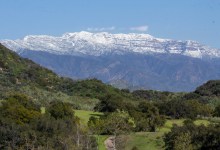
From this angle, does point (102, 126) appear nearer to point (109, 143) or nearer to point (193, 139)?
point (109, 143)

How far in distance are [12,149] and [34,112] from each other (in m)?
16.1

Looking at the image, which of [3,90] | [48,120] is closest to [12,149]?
[48,120]

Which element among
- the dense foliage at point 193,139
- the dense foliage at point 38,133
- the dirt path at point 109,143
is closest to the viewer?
the dense foliage at point 193,139

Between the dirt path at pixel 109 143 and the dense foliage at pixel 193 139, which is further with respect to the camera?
the dirt path at pixel 109 143

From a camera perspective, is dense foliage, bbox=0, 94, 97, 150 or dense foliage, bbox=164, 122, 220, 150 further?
dense foliage, bbox=0, 94, 97, 150

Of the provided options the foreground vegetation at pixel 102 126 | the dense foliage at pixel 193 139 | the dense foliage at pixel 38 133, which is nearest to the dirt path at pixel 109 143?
the foreground vegetation at pixel 102 126

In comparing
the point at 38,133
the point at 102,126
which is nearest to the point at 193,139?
the point at 102,126

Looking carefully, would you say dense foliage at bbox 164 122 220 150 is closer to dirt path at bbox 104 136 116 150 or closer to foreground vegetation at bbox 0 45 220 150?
foreground vegetation at bbox 0 45 220 150

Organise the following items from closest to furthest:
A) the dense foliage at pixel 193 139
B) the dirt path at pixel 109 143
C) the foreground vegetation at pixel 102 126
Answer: the dense foliage at pixel 193 139, the foreground vegetation at pixel 102 126, the dirt path at pixel 109 143

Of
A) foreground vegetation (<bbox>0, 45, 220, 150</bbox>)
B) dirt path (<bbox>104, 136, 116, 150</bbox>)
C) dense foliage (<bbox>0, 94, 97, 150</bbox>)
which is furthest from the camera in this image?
dirt path (<bbox>104, 136, 116, 150</bbox>)

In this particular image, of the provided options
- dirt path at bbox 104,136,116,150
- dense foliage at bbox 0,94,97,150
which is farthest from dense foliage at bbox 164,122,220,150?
dense foliage at bbox 0,94,97,150

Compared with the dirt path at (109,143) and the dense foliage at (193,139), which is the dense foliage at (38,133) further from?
the dense foliage at (193,139)

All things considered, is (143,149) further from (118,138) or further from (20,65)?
(20,65)

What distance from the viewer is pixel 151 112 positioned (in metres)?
102
